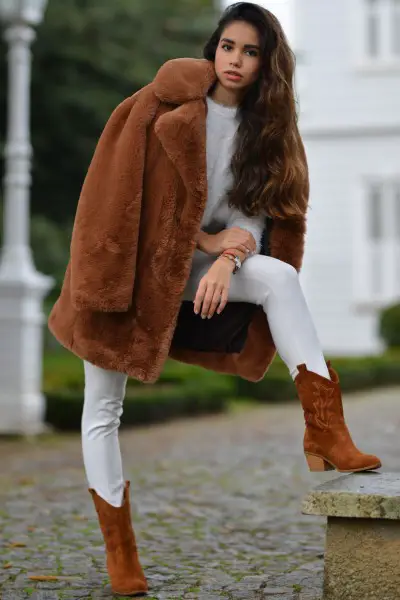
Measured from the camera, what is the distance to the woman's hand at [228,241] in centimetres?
327

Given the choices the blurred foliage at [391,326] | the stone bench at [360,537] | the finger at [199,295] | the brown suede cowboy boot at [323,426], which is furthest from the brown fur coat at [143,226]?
the blurred foliage at [391,326]

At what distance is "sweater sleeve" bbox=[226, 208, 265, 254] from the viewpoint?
3.38 m

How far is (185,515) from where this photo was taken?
5215mm

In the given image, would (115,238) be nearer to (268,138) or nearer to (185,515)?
(268,138)

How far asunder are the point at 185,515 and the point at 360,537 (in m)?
2.13

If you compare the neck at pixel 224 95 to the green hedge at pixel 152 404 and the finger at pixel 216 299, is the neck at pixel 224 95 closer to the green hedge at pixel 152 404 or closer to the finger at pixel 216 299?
the finger at pixel 216 299

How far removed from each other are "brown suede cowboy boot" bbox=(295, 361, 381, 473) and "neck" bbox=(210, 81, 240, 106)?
2.66 feet

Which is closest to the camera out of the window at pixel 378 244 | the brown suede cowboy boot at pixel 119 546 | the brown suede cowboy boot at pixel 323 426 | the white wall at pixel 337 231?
the brown suede cowboy boot at pixel 323 426

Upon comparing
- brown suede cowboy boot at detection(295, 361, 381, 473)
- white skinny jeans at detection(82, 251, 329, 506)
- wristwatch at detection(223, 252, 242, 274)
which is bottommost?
brown suede cowboy boot at detection(295, 361, 381, 473)

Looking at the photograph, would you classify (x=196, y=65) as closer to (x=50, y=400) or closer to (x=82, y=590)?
(x=82, y=590)

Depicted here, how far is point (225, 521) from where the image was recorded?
199 inches

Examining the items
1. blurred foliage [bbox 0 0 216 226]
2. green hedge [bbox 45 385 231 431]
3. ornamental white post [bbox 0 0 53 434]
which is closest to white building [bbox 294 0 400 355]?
blurred foliage [bbox 0 0 216 226]

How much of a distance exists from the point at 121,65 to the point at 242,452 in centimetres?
594

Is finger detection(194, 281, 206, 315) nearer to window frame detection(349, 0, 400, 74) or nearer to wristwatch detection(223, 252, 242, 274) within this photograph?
wristwatch detection(223, 252, 242, 274)
